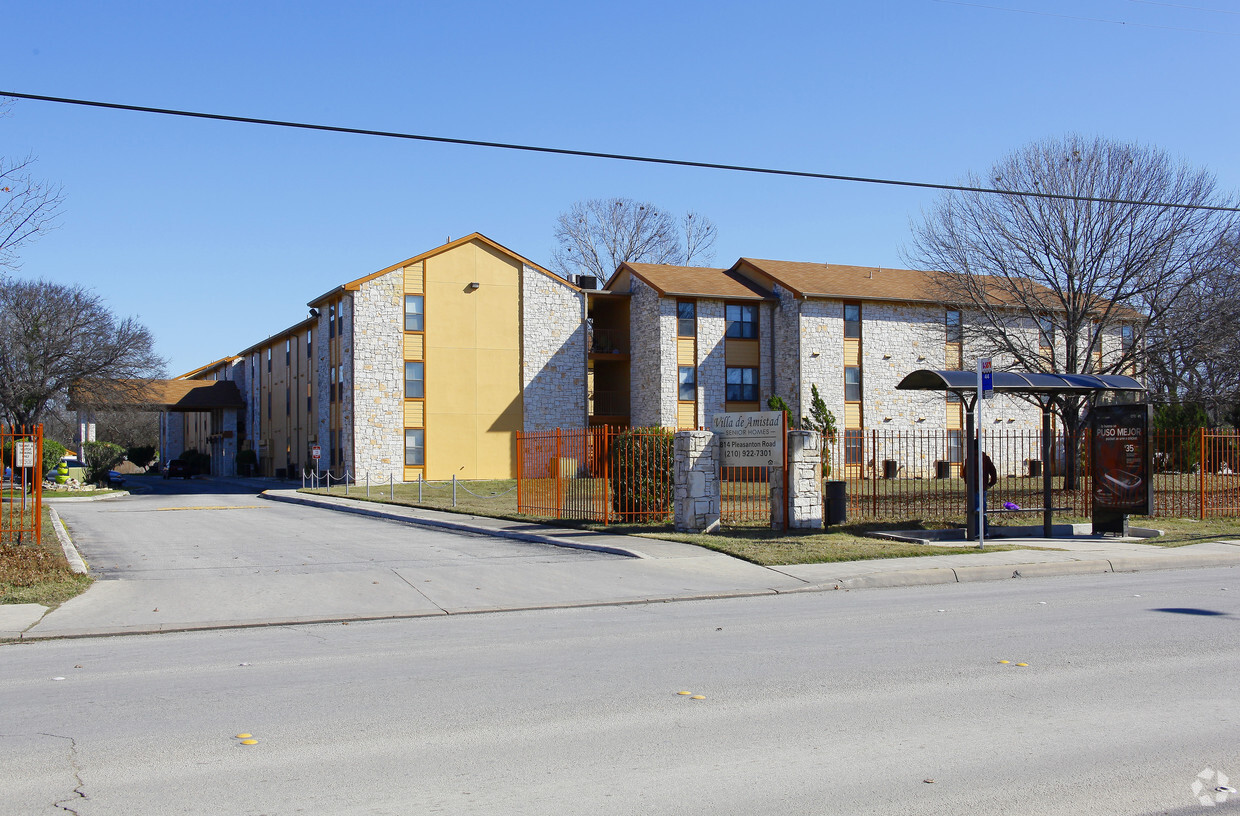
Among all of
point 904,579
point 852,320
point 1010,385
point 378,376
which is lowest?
point 904,579

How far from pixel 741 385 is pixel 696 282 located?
519 cm

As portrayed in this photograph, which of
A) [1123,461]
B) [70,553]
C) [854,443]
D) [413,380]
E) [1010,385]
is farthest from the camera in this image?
[413,380]

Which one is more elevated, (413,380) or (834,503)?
(413,380)

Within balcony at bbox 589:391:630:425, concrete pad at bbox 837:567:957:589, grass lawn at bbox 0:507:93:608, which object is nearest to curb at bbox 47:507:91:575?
grass lawn at bbox 0:507:93:608

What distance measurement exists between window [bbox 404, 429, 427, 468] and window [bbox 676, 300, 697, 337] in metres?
12.4

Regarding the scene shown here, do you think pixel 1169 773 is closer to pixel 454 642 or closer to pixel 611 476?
pixel 454 642

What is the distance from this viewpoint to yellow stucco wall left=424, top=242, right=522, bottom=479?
141ft

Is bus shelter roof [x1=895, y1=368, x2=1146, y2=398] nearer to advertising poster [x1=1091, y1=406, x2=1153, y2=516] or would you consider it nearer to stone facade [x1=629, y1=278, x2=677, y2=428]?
advertising poster [x1=1091, y1=406, x2=1153, y2=516]

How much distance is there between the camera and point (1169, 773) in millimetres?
5059

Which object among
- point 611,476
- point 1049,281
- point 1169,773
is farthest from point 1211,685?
point 1049,281

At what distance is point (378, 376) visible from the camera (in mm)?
41875

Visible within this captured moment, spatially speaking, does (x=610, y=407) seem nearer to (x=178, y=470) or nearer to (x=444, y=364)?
(x=444, y=364)

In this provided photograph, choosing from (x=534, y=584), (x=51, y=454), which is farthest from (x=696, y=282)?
(x=534, y=584)

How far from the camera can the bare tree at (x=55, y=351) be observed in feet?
147
